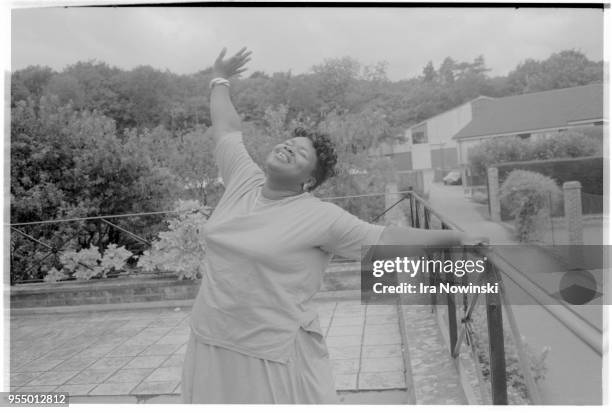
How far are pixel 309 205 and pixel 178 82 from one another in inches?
124

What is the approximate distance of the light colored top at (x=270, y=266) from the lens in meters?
1.28

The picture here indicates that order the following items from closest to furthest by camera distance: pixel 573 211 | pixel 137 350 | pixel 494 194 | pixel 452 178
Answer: pixel 137 350 < pixel 573 211 < pixel 494 194 < pixel 452 178

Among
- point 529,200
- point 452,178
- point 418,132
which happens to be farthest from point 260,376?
point 452,178

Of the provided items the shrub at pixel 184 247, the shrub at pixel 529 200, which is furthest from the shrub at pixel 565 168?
the shrub at pixel 184 247

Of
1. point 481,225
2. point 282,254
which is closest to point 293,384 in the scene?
point 282,254

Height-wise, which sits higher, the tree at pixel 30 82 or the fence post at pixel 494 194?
the tree at pixel 30 82

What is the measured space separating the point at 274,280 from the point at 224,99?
2.28 ft

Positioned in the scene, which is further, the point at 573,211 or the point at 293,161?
the point at 573,211

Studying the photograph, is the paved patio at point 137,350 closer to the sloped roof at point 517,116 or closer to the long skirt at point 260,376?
the long skirt at point 260,376

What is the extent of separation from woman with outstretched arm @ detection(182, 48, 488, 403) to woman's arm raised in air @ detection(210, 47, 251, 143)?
→ 0.32 meters

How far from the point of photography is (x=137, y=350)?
10.7ft

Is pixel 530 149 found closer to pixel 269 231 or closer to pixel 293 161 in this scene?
pixel 293 161

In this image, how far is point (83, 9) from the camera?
2.23 meters

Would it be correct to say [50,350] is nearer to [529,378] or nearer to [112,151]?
[112,151]
